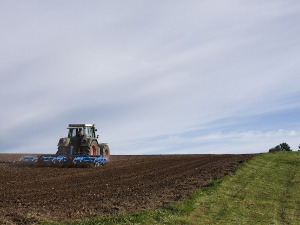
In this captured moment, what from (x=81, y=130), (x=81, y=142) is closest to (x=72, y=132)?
(x=81, y=130)

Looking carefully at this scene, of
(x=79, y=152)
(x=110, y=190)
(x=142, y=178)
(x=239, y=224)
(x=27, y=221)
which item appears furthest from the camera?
(x=79, y=152)

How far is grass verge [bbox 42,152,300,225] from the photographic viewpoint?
988 centimetres

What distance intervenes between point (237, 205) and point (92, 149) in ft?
50.1

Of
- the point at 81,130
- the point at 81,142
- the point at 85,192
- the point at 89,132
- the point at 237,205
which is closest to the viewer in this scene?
the point at 237,205

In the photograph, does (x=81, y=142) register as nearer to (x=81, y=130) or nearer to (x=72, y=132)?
(x=81, y=130)

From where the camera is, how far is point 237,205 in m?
12.2

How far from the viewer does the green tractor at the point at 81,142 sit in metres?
25.3

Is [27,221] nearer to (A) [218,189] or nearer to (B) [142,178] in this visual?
(A) [218,189]

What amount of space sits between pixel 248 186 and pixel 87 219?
866cm

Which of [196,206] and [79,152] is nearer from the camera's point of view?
[196,206]

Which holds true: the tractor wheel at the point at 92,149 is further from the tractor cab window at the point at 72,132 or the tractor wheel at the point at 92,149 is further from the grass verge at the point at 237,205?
the grass verge at the point at 237,205

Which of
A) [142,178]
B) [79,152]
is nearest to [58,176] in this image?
[142,178]

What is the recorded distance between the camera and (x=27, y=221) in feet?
29.8

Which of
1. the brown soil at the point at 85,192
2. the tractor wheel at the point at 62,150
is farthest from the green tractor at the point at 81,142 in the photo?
the brown soil at the point at 85,192
